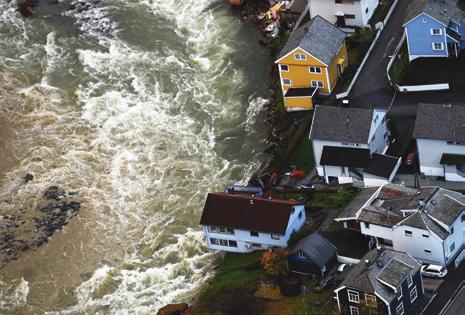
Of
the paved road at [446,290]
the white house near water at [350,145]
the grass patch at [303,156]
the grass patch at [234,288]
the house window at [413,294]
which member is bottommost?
the grass patch at [234,288]

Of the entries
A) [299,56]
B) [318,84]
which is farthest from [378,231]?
[299,56]

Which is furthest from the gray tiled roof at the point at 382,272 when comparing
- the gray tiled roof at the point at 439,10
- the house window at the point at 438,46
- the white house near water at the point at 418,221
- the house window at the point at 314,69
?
the gray tiled roof at the point at 439,10

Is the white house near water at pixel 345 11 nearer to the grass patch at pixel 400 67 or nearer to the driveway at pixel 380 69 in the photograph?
the driveway at pixel 380 69

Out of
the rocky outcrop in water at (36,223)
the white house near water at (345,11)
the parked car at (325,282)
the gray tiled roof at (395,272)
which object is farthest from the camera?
the white house near water at (345,11)

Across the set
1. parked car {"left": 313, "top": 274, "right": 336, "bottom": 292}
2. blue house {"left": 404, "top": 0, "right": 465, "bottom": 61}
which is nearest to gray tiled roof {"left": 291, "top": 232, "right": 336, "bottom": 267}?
parked car {"left": 313, "top": 274, "right": 336, "bottom": 292}

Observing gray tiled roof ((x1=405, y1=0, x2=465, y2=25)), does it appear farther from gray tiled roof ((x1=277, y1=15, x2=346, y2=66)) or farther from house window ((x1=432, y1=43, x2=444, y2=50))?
gray tiled roof ((x1=277, y1=15, x2=346, y2=66))

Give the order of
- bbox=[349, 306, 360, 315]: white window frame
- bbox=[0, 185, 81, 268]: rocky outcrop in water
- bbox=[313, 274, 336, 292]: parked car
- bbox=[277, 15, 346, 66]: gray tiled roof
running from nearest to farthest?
bbox=[349, 306, 360, 315]: white window frame → bbox=[313, 274, 336, 292]: parked car → bbox=[0, 185, 81, 268]: rocky outcrop in water → bbox=[277, 15, 346, 66]: gray tiled roof
